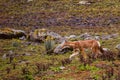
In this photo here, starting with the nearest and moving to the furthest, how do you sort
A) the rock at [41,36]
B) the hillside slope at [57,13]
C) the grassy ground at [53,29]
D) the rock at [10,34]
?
the grassy ground at [53,29] < the rock at [41,36] < the rock at [10,34] < the hillside slope at [57,13]

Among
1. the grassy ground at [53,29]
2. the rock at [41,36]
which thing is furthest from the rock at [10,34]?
the rock at [41,36]

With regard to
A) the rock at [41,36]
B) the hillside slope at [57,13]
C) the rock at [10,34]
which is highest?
the rock at [41,36]

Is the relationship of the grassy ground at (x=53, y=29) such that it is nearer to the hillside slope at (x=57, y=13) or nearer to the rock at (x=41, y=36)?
the hillside slope at (x=57, y=13)

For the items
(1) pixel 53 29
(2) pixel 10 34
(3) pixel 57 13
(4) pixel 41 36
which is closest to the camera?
(4) pixel 41 36

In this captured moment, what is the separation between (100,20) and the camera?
3922 cm

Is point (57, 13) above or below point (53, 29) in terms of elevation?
below

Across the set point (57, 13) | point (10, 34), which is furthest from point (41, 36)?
point (57, 13)

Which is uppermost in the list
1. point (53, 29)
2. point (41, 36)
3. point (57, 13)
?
point (41, 36)

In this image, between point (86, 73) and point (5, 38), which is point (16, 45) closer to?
point (5, 38)

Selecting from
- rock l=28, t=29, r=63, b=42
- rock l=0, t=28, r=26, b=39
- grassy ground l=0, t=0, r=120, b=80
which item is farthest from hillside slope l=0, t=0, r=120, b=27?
rock l=28, t=29, r=63, b=42

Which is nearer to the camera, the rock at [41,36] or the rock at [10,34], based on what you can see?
the rock at [41,36]

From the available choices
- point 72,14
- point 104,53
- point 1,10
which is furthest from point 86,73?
point 1,10

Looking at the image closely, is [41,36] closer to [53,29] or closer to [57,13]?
[53,29]

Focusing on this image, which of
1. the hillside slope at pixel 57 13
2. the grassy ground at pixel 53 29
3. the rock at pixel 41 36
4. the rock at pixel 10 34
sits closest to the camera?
the grassy ground at pixel 53 29
